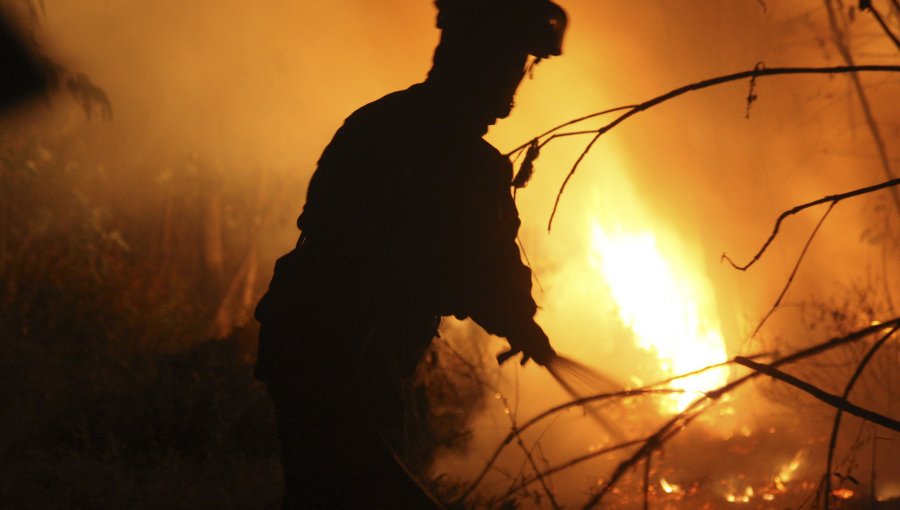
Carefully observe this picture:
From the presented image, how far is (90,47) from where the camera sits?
6402mm

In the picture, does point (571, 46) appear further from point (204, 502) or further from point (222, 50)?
point (204, 502)

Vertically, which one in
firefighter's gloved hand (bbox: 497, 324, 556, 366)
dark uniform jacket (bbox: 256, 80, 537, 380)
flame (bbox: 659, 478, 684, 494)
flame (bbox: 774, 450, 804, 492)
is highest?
flame (bbox: 774, 450, 804, 492)

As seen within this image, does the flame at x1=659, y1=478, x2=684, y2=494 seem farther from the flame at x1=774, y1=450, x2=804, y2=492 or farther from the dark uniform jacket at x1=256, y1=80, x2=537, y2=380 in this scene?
the dark uniform jacket at x1=256, y1=80, x2=537, y2=380

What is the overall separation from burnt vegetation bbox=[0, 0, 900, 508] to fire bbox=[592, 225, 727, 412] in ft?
1.90

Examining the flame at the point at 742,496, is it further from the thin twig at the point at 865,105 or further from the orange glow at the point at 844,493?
the thin twig at the point at 865,105

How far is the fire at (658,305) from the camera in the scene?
7445 mm

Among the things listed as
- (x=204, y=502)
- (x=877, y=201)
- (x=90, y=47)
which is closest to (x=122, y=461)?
(x=204, y=502)

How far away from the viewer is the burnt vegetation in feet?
17.0

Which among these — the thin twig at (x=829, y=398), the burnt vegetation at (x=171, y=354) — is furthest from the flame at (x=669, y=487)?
the thin twig at (x=829, y=398)

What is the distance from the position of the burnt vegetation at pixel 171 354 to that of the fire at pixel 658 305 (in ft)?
1.90

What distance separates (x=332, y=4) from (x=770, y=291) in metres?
5.24

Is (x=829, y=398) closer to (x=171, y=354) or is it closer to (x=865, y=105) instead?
(x=171, y=354)

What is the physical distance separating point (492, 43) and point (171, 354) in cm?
469

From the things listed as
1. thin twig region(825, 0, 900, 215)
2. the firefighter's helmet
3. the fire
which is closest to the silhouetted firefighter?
the firefighter's helmet
